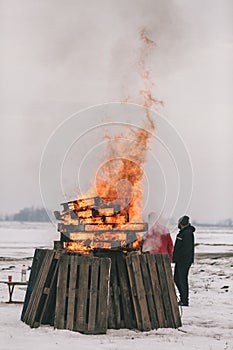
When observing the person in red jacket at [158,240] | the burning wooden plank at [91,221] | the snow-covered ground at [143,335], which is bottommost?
the snow-covered ground at [143,335]

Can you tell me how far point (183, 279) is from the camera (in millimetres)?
12023

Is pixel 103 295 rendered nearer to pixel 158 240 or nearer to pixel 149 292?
pixel 149 292

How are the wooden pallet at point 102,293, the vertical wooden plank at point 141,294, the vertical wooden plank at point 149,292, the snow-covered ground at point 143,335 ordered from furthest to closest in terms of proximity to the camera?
the vertical wooden plank at point 149,292
the vertical wooden plank at point 141,294
the wooden pallet at point 102,293
the snow-covered ground at point 143,335

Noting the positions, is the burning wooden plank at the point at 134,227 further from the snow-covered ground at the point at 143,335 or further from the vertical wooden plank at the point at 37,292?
the snow-covered ground at the point at 143,335

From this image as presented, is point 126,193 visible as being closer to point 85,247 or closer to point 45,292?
point 85,247

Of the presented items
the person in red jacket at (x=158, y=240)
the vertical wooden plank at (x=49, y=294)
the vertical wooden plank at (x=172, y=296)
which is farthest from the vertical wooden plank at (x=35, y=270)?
the person in red jacket at (x=158, y=240)

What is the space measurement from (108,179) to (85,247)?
1.18 metres

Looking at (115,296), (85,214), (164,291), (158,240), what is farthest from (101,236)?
(158,240)

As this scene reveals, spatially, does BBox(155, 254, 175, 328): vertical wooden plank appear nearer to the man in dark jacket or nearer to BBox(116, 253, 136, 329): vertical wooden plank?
BBox(116, 253, 136, 329): vertical wooden plank

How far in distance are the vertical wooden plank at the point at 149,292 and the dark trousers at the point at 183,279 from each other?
2.73 meters

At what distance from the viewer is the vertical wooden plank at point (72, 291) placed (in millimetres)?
8935

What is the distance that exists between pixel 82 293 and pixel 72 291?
0.52 feet

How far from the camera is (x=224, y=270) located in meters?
21.3

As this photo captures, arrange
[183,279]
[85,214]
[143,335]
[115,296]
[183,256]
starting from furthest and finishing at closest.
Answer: [183,256] < [183,279] < [85,214] < [115,296] < [143,335]
